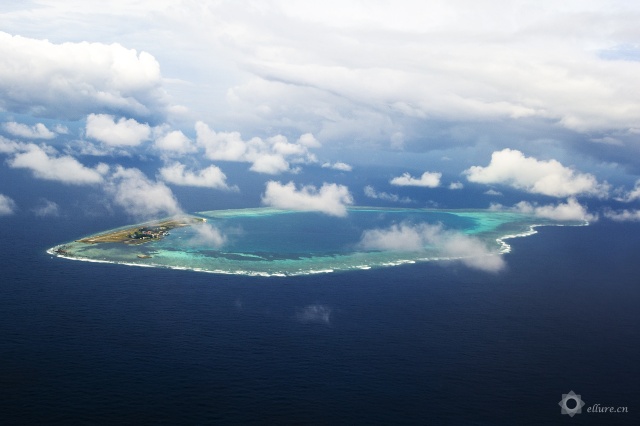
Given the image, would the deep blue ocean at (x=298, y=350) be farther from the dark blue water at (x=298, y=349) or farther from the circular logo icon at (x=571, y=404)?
the circular logo icon at (x=571, y=404)

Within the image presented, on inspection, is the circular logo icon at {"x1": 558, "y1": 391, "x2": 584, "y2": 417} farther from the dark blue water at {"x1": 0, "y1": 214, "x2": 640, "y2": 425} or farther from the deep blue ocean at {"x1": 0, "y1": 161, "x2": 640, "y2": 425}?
the dark blue water at {"x1": 0, "y1": 214, "x2": 640, "y2": 425}

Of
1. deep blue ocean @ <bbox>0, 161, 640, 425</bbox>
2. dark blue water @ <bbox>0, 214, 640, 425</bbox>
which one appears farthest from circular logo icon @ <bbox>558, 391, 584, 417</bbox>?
dark blue water @ <bbox>0, 214, 640, 425</bbox>

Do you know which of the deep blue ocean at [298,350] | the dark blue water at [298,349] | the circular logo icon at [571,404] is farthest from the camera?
the circular logo icon at [571,404]

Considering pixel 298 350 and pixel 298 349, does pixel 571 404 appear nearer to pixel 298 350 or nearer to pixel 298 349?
pixel 298 350

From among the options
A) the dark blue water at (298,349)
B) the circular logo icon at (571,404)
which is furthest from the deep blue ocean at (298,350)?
the circular logo icon at (571,404)

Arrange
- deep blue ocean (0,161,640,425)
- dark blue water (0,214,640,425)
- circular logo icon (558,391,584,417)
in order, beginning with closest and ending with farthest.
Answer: deep blue ocean (0,161,640,425), dark blue water (0,214,640,425), circular logo icon (558,391,584,417)

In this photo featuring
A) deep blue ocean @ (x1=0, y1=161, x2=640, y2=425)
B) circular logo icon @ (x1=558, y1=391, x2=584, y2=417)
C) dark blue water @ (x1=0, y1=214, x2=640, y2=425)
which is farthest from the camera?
circular logo icon @ (x1=558, y1=391, x2=584, y2=417)
